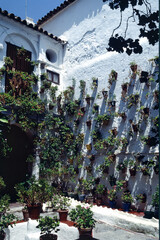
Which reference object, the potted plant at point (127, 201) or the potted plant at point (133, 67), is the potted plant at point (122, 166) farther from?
the potted plant at point (133, 67)

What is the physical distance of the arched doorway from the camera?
8.42 meters

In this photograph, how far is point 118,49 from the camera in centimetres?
356

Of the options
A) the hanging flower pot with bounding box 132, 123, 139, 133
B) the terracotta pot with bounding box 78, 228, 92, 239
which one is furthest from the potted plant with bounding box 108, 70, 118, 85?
the terracotta pot with bounding box 78, 228, 92, 239

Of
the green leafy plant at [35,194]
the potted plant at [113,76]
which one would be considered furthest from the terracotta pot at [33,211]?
the potted plant at [113,76]

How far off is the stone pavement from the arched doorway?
2178 mm

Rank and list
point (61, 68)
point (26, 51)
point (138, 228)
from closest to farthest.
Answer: point (138, 228), point (26, 51), point (61, 68)

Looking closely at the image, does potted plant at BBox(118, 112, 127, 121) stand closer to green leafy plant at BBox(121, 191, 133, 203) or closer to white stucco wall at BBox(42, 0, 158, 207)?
white stucco wall at BBox(42, 0, 158, 207)

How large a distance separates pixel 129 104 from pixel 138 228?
11.9ft

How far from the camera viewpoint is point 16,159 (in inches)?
342

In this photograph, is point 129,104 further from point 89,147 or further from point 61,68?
point 61,68

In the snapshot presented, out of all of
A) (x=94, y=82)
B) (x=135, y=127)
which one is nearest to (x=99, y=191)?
(x=135, y=127)

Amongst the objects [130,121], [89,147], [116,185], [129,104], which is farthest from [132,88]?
[116,185]

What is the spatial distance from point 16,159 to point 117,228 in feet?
14.9

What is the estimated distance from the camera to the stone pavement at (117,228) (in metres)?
5.01
